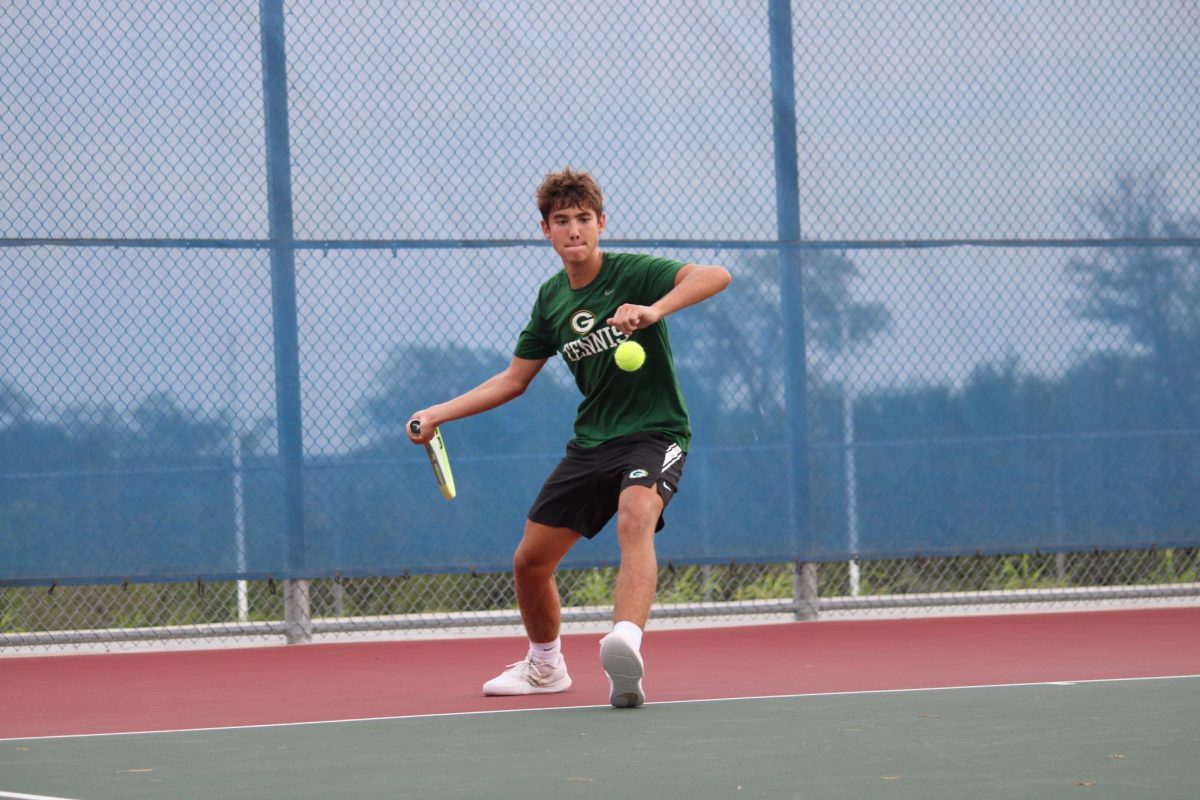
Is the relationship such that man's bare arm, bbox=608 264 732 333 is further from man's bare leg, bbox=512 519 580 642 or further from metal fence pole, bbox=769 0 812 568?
metal fence pole, bbox=769 0 812 568

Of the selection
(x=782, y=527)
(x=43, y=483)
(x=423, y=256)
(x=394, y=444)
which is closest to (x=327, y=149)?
(x=423, y=256)

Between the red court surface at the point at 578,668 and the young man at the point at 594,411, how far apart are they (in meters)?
0.33

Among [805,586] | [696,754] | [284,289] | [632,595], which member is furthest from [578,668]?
[696,754]

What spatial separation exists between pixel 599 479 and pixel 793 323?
2.99 m

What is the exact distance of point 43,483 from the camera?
693 cm

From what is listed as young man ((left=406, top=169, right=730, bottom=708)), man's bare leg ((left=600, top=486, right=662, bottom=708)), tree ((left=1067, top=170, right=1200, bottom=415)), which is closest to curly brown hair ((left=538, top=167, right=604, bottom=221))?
young man ((left=406, top=169, right=730, bottom=708))

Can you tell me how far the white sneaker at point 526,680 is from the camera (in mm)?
5098

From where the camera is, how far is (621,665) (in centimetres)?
443

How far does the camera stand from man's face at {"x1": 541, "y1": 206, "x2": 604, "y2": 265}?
16.0 feet

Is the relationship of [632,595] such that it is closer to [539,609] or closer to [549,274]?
[539,609]

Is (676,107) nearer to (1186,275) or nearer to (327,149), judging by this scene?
(327,149)

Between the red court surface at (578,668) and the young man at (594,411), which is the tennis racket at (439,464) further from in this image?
the red court surface at (578,668)

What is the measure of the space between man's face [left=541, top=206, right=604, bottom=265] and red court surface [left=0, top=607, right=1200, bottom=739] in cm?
129

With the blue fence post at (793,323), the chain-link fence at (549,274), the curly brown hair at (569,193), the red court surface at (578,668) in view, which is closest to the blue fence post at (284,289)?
the chain-link fence at (549,274)
